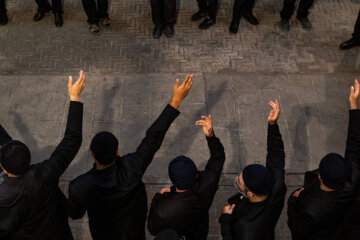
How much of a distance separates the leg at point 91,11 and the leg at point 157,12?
105 centimetres

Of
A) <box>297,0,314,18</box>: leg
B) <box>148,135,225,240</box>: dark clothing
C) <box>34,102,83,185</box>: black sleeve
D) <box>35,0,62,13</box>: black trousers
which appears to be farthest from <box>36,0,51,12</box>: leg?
<box>148,135,225,240</box>: dark clothing

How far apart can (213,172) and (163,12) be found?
4.35 m

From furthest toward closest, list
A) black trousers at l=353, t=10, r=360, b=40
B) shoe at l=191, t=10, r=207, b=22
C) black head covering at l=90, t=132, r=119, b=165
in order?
1. shoe at l=191, t=10, r=207, b=22
2. black trousers at l=353, t=10, r=360, b=40
3. black head covering at l=90, t=132, r=119, b=165

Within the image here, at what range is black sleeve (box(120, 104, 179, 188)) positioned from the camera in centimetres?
327

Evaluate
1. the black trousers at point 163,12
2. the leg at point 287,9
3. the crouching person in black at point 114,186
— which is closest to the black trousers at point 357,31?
the leg at point 287,9

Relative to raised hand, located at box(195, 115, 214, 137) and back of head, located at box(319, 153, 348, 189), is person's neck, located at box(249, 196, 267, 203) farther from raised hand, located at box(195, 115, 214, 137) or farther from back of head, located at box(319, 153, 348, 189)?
raised hand, located at box(195, 115, 214, 137)

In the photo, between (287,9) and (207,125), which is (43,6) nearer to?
(287,9)

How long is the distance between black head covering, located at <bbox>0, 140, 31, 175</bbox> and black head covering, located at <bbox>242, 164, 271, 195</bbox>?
183cm

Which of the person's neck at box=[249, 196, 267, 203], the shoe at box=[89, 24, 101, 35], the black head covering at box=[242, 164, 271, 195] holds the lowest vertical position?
the shoe at box=[89, 24, 101, 35]

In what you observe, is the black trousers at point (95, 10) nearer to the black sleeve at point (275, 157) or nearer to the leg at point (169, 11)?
the leg at point (169, 11)

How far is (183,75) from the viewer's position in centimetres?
654

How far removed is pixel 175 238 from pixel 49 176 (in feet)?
4.08

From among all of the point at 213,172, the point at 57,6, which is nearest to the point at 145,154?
the point at 213,172

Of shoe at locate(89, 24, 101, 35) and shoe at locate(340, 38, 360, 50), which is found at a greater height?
shoe at locate(340, 38, 360, 50)
